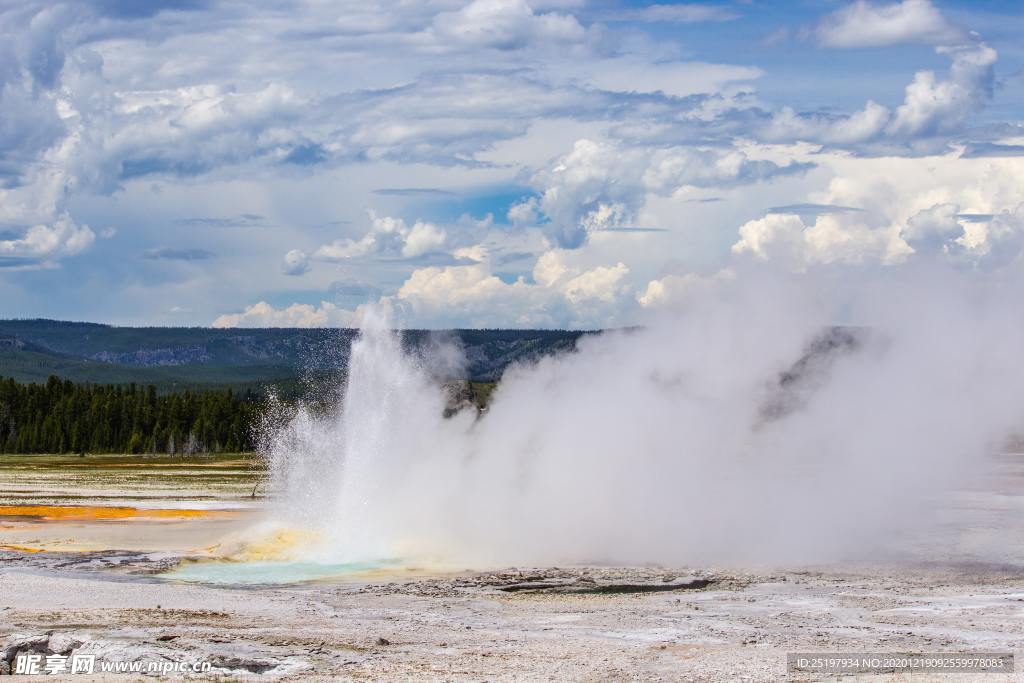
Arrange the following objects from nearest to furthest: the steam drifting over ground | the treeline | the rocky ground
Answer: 1. the rocky ground
2. the steam drifting over ground
3. the treeline

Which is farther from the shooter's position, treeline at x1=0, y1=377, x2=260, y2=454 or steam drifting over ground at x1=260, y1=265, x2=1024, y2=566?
treeline at x1=0, y1=377, x2=260, y2=454

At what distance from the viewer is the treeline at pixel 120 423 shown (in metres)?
107

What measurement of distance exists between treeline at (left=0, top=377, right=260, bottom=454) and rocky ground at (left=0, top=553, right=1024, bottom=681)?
81620mm

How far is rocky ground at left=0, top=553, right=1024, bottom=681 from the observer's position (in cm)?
1703

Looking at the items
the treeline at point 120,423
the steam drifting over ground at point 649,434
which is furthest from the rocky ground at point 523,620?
the treeline at point 120,423

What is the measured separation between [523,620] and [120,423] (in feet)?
319

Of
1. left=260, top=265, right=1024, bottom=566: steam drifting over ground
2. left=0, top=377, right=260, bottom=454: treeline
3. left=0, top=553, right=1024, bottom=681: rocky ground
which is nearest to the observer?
left=0, top=553, right=1024, bottom=681: rocky ground

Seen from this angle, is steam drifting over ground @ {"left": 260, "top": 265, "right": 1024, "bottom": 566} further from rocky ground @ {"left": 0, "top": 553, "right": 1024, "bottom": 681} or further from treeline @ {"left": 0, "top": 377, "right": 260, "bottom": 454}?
treeline @ {"left": 0, "top": 377, "right": 260, "bottom": 454}

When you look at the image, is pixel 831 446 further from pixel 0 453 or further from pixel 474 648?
pixel 0 453

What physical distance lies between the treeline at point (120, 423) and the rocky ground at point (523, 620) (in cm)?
8162

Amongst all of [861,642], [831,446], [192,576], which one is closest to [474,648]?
[861,642]

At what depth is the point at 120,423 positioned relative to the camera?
110562 millimetres

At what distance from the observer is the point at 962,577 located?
2498cm

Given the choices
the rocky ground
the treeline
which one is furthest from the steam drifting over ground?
the treeline
